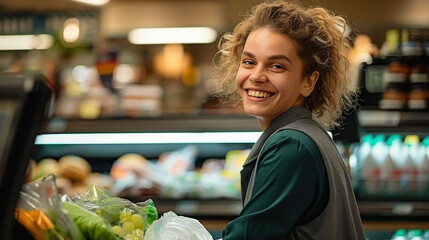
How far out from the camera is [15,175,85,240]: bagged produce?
1.39m

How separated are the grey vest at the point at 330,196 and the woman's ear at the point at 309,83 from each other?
0.26 ft

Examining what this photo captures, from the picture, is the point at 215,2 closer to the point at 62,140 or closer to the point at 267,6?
the point at 62,140

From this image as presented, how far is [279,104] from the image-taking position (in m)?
2.21

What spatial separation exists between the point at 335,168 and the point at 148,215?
0.60 meters

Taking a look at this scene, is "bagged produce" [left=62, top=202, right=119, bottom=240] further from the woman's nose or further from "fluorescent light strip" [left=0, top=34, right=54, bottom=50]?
"fluorescent light strip" [left=0, top=34, right=54, bottom=50]

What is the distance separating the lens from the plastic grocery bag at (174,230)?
6.67 ft

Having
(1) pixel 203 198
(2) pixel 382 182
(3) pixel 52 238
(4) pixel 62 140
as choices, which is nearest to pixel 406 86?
(2) pixel 382 182

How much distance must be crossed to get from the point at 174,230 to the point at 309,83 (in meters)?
0.63

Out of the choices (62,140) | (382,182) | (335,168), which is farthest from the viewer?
(62,140)

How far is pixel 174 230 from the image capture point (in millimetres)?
2080

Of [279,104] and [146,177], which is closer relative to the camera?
[279,104]

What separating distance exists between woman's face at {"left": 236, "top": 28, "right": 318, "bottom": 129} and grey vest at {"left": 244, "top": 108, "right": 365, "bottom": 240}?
2.1 inches

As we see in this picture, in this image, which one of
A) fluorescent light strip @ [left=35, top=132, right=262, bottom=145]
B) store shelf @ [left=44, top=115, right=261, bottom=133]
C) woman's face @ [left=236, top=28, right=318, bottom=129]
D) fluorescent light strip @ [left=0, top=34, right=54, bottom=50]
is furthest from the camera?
fluorescent light strip @ [left=0, top=34, right=54, bottom=50]

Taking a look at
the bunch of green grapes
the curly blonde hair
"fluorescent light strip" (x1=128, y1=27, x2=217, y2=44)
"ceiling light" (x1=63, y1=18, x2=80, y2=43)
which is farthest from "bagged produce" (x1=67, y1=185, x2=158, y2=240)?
"fluorescent light strip" (x1=128, y1=27, x2=217, y2=44)
